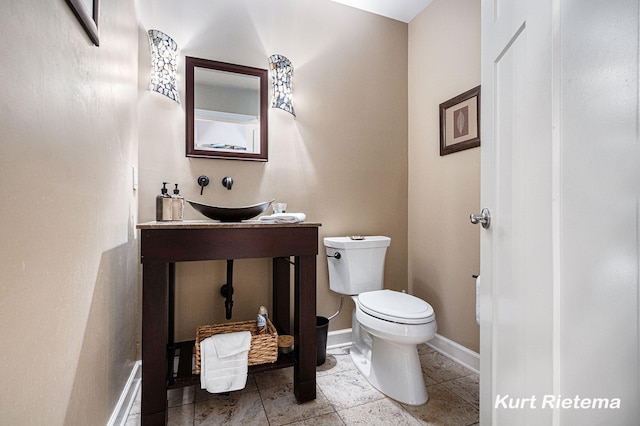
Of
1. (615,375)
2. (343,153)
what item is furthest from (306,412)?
(343,153)

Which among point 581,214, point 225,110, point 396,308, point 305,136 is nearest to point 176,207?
point 225,110

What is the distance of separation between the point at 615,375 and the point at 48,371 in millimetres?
1175

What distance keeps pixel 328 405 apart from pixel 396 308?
60 cm

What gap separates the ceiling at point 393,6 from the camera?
219cm

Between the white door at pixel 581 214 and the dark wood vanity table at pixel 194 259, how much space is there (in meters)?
0.99

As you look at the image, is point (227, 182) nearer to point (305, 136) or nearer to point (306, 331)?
point (305, 136)

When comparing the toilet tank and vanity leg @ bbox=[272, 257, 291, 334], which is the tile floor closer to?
vanity leg @ bbox=[272, 257, 291, 334]

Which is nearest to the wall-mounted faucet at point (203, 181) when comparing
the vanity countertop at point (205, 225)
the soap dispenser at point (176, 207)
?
the soap dispenser at point (176, 207)

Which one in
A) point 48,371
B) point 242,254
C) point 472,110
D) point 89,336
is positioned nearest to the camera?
point 48,371

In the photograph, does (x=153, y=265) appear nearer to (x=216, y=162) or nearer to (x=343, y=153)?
(x=216, y=162)

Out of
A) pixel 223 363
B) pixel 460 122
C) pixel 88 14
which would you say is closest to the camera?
pixel 88 14

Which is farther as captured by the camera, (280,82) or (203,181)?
(280,82)

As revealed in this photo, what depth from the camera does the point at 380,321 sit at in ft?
4.95

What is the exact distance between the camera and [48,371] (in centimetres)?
70
